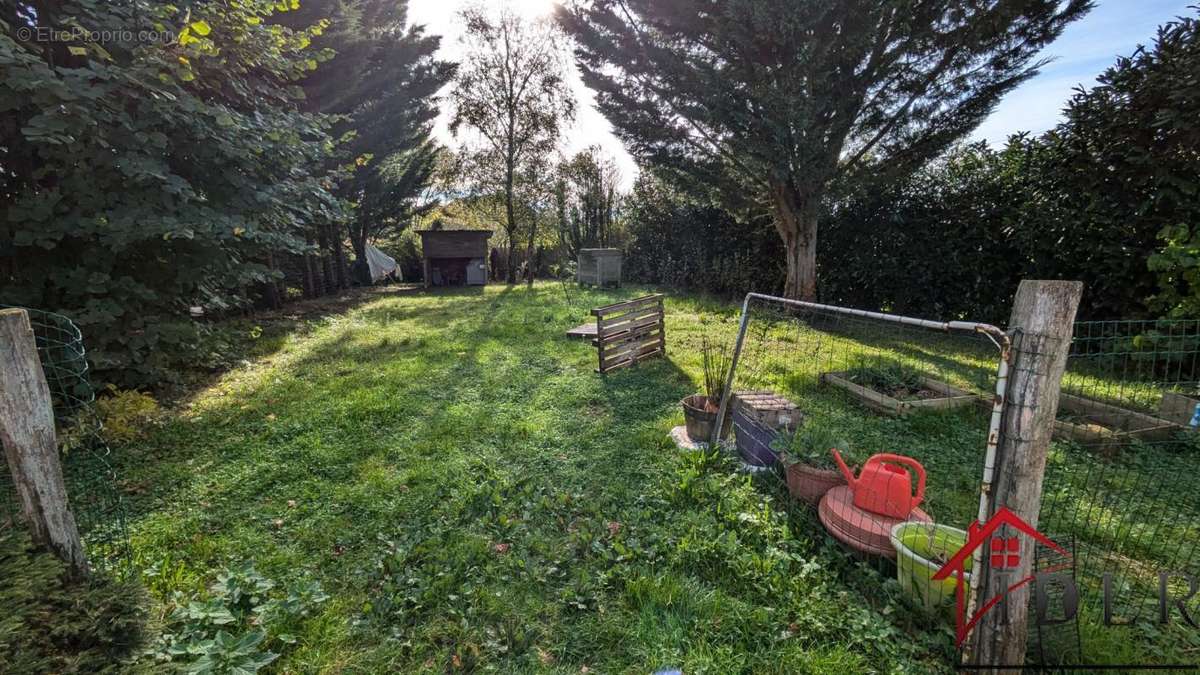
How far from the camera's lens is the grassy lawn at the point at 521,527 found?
1957 millimetres

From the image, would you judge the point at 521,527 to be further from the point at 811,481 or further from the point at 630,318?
the point at 630,318

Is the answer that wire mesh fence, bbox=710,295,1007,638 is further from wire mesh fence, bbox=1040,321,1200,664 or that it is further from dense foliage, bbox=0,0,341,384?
dense foliage, bbox=0,0,341,384

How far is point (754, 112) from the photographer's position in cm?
787

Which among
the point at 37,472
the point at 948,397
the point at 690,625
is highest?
the point at 37,472

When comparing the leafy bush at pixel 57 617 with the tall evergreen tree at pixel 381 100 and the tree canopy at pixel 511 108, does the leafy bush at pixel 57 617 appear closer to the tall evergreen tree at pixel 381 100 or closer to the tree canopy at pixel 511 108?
the tall evergreen tree at pixel 381 100

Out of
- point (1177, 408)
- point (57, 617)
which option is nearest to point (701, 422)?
point (57, 617)

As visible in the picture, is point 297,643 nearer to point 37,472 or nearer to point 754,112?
point 37,472

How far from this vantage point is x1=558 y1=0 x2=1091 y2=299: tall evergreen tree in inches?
284

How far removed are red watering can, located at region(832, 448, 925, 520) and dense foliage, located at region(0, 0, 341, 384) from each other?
205 inches

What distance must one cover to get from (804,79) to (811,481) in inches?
279

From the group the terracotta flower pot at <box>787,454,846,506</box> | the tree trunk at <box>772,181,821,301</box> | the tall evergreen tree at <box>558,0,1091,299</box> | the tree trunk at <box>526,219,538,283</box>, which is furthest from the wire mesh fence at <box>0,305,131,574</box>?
the tree trunk at <box>526,219,538,283</box>

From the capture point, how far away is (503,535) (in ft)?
8.93

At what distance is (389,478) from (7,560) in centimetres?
186

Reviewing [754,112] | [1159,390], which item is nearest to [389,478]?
[1159,390]
